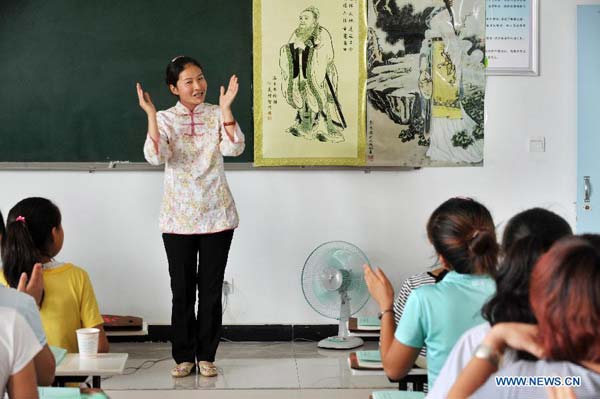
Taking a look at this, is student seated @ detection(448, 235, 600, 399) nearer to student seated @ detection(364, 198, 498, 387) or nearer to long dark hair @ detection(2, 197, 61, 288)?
student seated @ detection(364, 198, 498, 387)

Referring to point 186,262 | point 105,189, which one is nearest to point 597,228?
point 186,262

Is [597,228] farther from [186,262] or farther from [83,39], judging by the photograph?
[83,39]

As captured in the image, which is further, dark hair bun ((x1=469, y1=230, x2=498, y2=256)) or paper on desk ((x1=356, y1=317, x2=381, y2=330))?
paper on desk ((x1=356, y1=317, x2=381, y2=330))

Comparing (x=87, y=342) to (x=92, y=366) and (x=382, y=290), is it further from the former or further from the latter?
(x=382, y=290)

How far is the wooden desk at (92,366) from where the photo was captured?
2559 mm

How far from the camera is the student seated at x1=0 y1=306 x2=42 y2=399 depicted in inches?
69.1

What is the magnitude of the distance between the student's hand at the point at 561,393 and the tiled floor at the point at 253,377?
2.42 m

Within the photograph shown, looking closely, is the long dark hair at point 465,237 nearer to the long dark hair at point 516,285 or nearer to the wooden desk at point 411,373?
the wooden desk at point 411,373

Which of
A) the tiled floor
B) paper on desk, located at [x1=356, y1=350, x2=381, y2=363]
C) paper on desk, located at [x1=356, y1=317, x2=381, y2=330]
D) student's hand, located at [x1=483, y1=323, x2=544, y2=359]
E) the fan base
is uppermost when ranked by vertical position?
student's hand, located at [x1=483, y1=323, x2=544, y2=359]

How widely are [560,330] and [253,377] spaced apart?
3206 millimetres

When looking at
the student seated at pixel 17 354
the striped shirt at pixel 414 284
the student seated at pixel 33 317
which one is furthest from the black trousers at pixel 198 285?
the student seated at pixel 17 354

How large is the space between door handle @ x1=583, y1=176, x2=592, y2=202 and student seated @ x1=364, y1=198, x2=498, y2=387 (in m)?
2.98

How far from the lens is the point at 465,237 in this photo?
2.51 m

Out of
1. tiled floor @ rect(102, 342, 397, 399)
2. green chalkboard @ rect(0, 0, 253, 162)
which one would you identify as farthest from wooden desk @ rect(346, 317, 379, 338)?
green chalkboard @ rect(0, 0, 253, 162)
